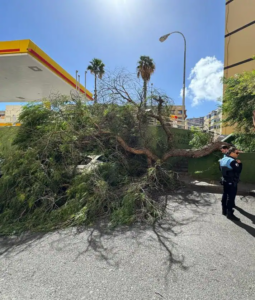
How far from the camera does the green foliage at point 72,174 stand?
507cm

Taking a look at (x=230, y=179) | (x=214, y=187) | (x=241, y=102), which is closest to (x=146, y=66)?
(x=241, y=102)

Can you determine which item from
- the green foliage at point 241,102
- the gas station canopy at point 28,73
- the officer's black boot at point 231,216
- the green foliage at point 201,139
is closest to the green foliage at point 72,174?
the officer's black boot at point 231,216

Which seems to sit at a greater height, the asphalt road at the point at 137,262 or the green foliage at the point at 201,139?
the green foliage at the point at 201,139

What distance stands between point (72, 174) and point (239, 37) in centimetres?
2215

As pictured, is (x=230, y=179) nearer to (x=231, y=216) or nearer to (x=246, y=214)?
(x=231, y=216)

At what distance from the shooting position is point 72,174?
623cm

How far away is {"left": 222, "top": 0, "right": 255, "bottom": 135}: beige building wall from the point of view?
2000 centimetres

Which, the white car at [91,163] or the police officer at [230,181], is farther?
the white car at [91,163]

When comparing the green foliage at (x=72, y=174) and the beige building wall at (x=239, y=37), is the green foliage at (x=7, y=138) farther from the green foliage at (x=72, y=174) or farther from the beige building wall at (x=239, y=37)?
the beige building wall at (x=239, y=37)

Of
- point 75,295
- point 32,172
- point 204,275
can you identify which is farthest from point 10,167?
point 204,275

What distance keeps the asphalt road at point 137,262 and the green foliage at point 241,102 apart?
19.4 feet

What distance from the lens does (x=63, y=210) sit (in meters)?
5.08

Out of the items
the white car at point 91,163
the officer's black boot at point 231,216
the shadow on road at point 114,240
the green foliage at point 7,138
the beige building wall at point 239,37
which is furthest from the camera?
the beige building wall at point 239,37

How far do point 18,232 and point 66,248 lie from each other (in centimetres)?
144
